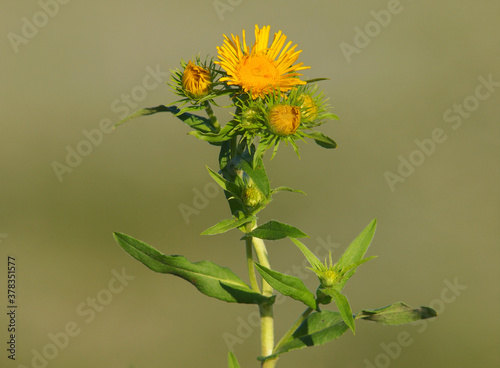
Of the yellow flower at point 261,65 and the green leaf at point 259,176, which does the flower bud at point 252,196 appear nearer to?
the green leaf at point 259,176

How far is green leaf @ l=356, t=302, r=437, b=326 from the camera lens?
1731 millimetres

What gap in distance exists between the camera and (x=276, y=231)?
163 centimetres

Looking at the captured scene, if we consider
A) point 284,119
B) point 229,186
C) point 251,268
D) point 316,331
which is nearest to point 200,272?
point 251,268

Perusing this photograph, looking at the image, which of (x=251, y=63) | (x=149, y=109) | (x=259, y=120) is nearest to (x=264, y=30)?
(x=251, y=63)

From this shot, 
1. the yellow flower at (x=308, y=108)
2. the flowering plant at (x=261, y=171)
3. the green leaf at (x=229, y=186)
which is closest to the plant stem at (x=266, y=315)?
the flowering plant at (x=261, y=171)

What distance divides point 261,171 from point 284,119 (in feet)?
0.56

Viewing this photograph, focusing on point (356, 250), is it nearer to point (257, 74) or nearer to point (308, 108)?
point (308, 108)

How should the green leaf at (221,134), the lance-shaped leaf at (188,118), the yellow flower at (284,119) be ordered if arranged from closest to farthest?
the yellow flower at (284,119), the green leaf at (221,134), the lance-shaped leaf at (188,118)

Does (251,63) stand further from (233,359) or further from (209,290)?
→ (233,359)

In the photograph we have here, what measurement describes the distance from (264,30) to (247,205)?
50 centimetres

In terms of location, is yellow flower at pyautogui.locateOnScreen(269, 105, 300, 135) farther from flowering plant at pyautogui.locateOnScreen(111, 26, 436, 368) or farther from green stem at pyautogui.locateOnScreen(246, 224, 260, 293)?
green stem at pyautogui.locateOnScreen(246, 224, 260, 293)

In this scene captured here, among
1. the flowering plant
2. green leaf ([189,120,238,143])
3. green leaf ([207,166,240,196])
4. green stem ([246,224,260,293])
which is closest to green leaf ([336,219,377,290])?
the flowering plant

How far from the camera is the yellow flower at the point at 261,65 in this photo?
1572mm

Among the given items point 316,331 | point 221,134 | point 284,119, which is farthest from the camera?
point 316,331
